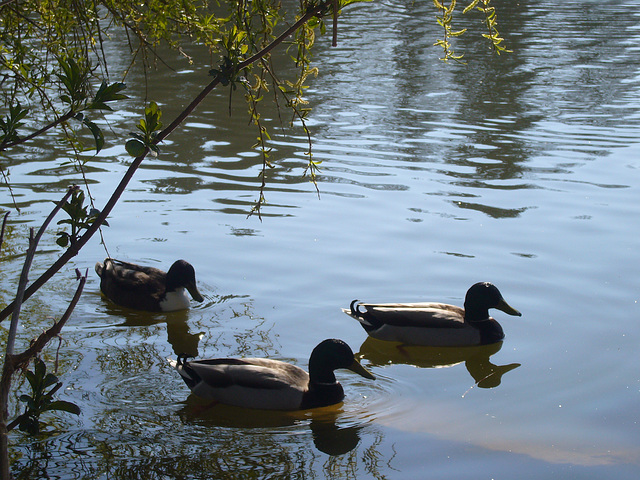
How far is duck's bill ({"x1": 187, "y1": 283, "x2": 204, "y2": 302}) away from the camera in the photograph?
745 cm

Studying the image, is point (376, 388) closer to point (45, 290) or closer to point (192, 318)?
point (192, 318)

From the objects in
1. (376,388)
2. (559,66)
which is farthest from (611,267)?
(559,66)

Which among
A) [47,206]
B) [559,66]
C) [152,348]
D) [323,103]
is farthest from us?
[559,66]

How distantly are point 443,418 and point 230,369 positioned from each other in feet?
4.85

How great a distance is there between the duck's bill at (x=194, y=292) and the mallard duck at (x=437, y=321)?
1.33 metres

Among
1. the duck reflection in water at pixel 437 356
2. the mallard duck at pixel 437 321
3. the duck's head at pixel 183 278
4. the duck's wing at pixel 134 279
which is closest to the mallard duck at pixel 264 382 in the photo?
the duck reflection in water at pixel 437 356

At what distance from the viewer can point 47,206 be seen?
31.6ft

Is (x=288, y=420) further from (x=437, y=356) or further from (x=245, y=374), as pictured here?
(x=437, y=356)

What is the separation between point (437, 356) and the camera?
694 cm

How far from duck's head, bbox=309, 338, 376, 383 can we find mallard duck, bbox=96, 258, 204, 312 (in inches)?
72.4

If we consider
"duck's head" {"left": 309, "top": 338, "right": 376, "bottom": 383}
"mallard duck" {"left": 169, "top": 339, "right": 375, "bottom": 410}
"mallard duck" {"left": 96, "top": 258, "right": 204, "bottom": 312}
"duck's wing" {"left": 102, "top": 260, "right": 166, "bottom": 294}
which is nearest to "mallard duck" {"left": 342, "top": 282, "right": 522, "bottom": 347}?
"duck's head" {"left": 309, "top": 338, "right": 376, "bottom": 383}

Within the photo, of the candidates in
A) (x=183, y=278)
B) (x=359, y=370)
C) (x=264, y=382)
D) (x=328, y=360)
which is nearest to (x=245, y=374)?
(x=264, y=382)

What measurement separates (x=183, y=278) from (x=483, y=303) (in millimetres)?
2567

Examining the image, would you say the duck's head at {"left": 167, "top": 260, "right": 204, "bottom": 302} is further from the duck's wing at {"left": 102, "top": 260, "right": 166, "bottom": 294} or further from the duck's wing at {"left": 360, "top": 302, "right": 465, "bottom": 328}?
the duck's wing at {"left": 360, "top": 302, "right": 465, "bottom": 328}
